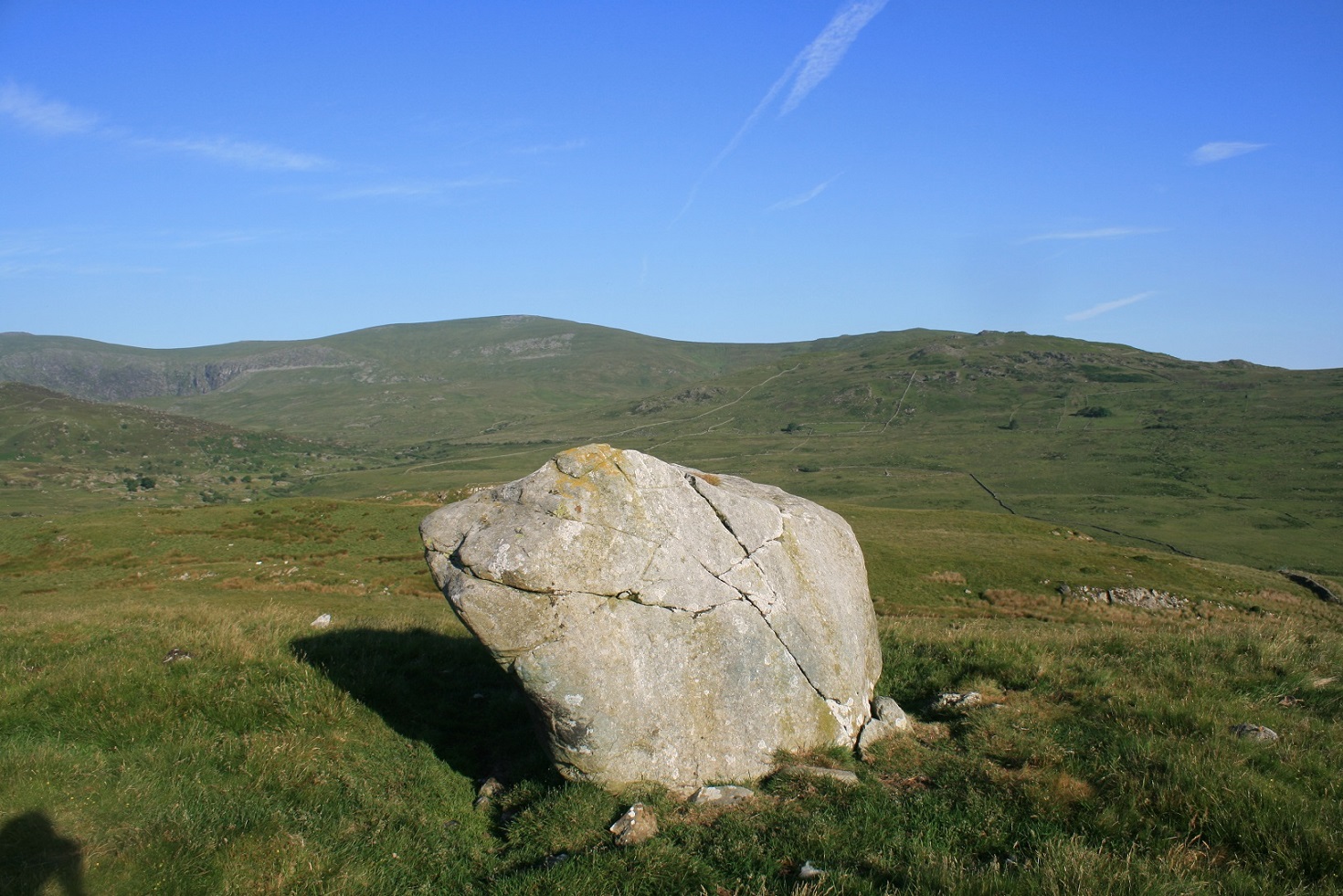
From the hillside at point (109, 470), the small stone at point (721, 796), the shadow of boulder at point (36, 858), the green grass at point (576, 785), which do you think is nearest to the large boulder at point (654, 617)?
the small stone at point (721, 796)

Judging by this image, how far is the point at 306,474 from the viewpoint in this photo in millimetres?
190125

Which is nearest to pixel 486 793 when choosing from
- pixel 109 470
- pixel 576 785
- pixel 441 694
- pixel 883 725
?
pixel 576 785

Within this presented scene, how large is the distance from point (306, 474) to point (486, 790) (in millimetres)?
200222

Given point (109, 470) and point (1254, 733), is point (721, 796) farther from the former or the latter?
point (109, 470)

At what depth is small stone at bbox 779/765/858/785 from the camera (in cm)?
902

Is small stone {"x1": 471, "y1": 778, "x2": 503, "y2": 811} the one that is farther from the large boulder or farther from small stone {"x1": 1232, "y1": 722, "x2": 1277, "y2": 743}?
small stone {"x1": 1232, "y1": 722, "x2": 1277, "y2": 743}

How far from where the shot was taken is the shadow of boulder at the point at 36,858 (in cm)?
631

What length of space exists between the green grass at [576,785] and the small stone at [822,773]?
0.65 ft

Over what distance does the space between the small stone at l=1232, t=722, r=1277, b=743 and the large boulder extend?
14.4 ft

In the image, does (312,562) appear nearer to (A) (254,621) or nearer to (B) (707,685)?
(A) (254,621)

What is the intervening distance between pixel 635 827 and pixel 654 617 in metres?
2.73

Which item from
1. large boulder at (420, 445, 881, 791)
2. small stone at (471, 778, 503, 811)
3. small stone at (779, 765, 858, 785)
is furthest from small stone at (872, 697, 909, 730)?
small stone at (471, 778, 503, 811)

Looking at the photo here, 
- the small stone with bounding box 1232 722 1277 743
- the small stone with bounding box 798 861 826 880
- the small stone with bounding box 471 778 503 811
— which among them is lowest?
the small stone with bounding box 471 778 503 811

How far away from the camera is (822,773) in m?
9.31
